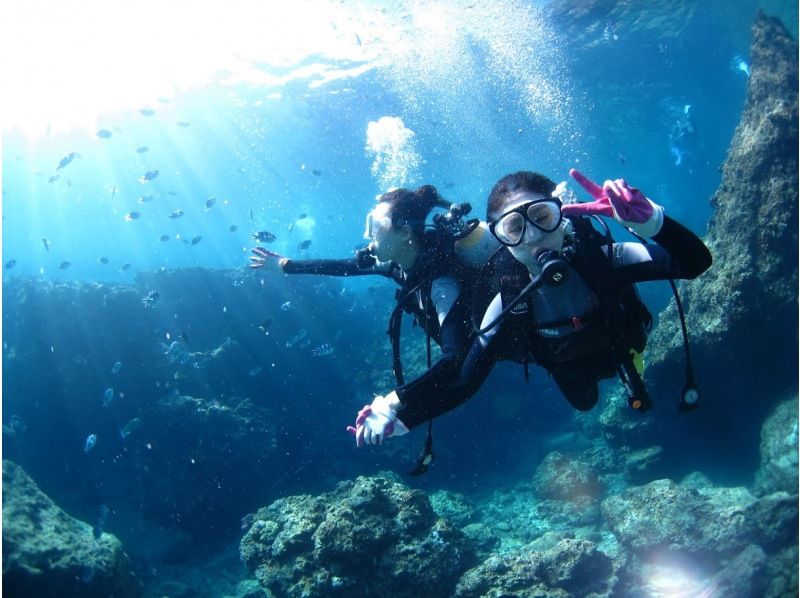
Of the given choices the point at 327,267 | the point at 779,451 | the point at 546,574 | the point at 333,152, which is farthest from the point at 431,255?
the point at 333,152

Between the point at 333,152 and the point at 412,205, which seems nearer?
the point at 412,205

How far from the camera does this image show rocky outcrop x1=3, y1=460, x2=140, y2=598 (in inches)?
249

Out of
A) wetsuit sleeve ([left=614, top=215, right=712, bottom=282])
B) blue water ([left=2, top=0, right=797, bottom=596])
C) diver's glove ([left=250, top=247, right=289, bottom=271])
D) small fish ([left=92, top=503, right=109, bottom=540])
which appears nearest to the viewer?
wetsuit sleeve ([left=614, top=215, right=712, bottom=282])

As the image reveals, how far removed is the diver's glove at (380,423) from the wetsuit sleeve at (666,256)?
1.83 m

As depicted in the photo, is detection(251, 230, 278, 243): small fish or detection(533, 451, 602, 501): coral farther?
detection(251, 230, 278, 243): small fish

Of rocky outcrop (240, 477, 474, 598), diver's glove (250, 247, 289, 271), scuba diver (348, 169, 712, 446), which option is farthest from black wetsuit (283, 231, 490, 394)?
rocky outcrop (240, 477, 474, 598)

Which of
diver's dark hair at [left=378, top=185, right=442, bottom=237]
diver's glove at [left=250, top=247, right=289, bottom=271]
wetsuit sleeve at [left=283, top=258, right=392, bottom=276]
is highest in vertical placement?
diver's glove at [left=250, top=247, right=289, bottom=271]

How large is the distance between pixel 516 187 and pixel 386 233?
4.43ft

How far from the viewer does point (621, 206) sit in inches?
97.3

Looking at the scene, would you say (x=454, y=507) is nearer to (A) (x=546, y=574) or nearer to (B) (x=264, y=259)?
(A) (x=546, y=574)

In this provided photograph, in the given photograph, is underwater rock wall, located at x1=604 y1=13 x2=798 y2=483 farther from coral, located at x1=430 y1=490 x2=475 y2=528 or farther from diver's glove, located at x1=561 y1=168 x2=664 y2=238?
diver's glove, located at x1=561 y1=168 x2=664 y2=238

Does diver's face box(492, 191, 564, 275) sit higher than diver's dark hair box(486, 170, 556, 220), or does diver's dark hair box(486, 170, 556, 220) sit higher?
diver's dark hair box(486, 170, 556, 220)

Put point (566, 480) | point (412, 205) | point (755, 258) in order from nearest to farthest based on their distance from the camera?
point (412, 205) < point (755, 258) < point (566, 480)

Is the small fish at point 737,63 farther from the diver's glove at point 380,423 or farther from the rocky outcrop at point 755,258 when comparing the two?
the diver's glove at point 380,423
